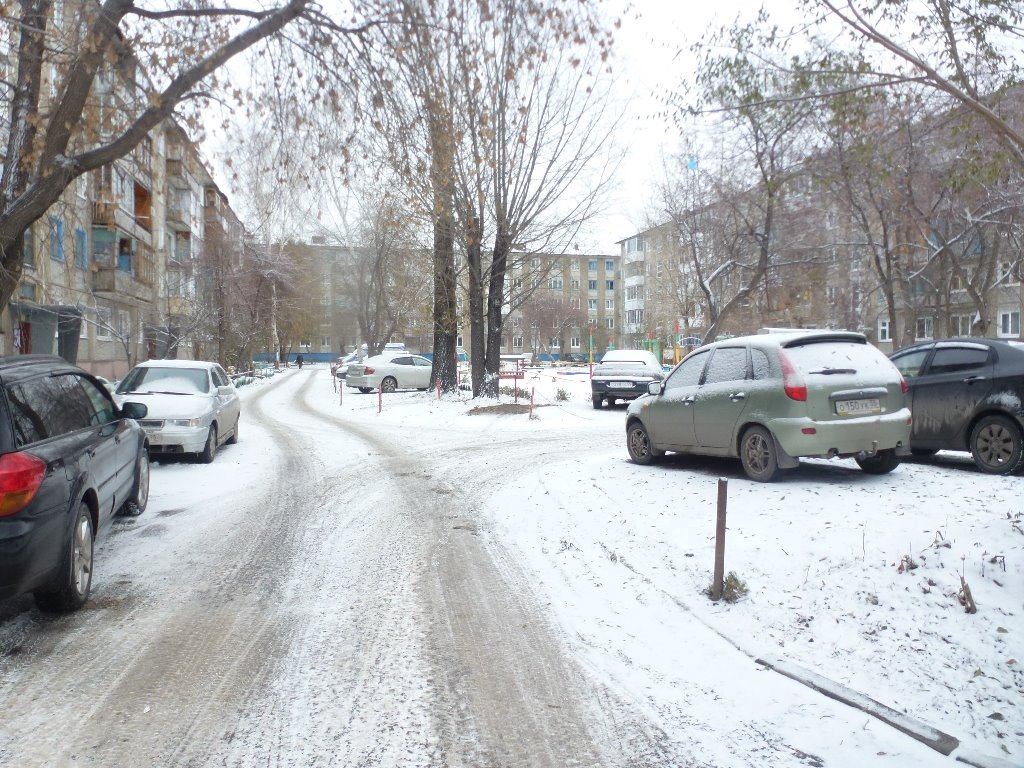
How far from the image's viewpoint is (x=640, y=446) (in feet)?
33.8

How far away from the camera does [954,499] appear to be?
262 inches

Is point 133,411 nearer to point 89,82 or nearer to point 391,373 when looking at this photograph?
point 89,82

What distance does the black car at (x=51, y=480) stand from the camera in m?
4.41

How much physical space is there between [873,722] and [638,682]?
3.66 ft

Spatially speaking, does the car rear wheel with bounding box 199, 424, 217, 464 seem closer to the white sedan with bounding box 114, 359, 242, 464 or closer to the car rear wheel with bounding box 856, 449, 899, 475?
the white sedan with bounding box 114, 359, 242, 464

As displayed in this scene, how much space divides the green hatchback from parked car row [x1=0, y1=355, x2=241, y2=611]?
19.3ft

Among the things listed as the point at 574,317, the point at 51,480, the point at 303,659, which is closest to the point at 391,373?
the point at 51,480

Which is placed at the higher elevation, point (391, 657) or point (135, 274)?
point (135, 274)

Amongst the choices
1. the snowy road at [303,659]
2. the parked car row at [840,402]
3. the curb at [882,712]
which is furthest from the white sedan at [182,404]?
the curb at [882,712]

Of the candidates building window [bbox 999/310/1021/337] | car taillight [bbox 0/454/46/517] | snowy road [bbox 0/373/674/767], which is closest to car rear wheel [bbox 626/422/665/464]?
snowy road [bbox 0/373/674/767]

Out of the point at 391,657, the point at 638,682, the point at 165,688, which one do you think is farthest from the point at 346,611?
the point at 638,682

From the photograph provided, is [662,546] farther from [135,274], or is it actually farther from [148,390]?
[135,274]

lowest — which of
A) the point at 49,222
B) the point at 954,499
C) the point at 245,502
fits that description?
the point at 245,502

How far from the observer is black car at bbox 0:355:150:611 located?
441 centimetres
